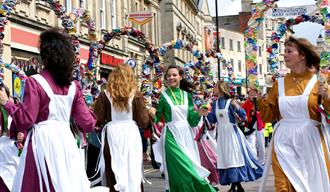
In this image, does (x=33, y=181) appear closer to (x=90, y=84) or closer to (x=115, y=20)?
(x=90, y=84)

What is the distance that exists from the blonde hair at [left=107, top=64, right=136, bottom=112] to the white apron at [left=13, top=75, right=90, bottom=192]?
2.53m

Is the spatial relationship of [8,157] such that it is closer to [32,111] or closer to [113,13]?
[32,111]

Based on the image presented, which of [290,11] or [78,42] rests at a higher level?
[290,11]

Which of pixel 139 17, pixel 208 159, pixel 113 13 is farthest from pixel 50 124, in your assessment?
pixel 113 13

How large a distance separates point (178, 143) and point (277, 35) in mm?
1970

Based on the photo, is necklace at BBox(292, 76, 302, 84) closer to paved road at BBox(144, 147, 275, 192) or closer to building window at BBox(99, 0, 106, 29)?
paved road at BBox(144, 147, 275, 192)

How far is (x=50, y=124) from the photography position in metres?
4.62

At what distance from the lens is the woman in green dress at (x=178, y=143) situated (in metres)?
7.72

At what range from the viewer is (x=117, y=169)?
7.34m

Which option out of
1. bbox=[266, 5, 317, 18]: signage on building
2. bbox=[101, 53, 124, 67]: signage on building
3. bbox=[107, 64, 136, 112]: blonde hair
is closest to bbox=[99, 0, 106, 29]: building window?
bbox=[101, 53, 124, 67]: signage on building

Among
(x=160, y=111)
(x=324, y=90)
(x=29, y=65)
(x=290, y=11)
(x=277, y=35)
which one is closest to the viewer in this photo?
(x=324, y=90)

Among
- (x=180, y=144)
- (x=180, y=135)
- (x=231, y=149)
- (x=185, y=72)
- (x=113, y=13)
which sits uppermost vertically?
(x=113, y=13)

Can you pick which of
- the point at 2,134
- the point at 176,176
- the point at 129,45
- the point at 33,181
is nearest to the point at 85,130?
the point at 33,181

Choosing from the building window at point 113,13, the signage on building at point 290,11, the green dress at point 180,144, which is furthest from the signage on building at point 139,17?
the green dress at point 180,144
